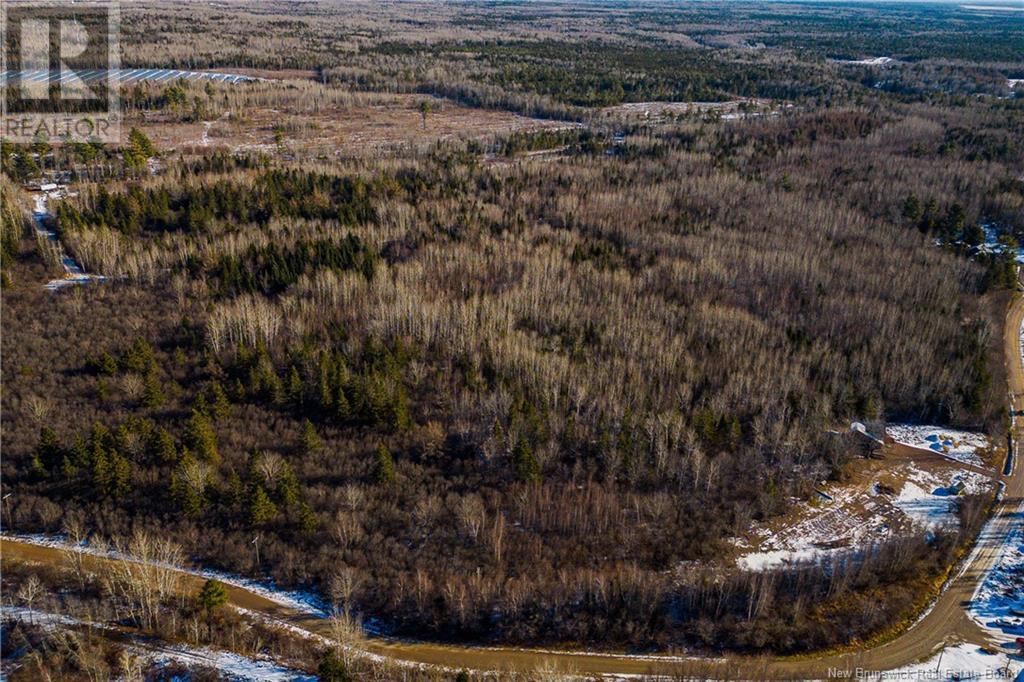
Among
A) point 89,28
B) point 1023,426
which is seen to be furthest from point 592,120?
point 89,28

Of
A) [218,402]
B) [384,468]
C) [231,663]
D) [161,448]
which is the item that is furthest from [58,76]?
Result: [231,663]

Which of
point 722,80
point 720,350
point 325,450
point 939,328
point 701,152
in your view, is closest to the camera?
point 325,450

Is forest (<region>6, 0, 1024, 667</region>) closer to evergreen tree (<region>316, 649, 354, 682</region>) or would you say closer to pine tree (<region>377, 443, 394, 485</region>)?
pine tree (<region>377, 443, 394, 485</region>)

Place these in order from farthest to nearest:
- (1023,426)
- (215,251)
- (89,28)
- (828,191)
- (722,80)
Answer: (89,28), (722,80), (828,191), (215,251), (1023,426)

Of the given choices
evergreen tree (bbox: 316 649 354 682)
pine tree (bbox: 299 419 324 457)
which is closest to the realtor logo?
pine tree (bbox: 299 419 324 457)

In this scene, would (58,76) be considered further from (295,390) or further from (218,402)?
(295,390)

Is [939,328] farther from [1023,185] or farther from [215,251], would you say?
[215,251]

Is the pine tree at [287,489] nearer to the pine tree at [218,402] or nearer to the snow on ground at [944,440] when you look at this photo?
the pine tree at [218,402]

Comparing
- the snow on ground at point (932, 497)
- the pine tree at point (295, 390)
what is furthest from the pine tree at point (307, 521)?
the snow on ground at point (932, 497)
